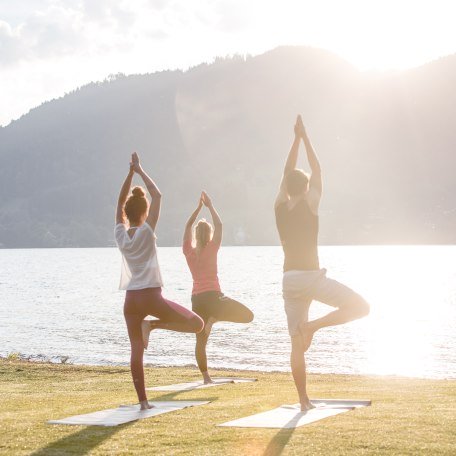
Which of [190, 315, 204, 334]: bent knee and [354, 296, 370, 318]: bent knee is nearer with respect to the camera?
[354, 296, 370, 318]: bent knee

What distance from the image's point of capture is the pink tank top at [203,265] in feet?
44.9

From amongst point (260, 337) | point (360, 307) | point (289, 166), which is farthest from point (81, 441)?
point (260, 337)

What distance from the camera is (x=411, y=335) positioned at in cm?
5547

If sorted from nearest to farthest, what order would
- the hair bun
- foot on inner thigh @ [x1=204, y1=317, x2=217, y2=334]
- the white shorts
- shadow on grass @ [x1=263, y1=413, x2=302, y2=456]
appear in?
shadow on grass @ [x1=263, y1=413, x2=302, y2=456] < the white shorts < the hair bun < foot on inner thigh @ [x1=204, y1=317, x2=217, y2=334]

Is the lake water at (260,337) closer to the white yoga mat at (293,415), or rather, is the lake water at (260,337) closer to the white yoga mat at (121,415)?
the white yoga mat at (121,415)

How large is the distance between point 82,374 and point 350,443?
17.5 metres

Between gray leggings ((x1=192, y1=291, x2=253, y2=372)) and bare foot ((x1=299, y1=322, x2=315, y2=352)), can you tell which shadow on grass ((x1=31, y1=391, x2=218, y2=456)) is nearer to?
bare foot ((x1=299, y1=322, x2=315, y2=352))

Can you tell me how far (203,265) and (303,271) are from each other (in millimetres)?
4766

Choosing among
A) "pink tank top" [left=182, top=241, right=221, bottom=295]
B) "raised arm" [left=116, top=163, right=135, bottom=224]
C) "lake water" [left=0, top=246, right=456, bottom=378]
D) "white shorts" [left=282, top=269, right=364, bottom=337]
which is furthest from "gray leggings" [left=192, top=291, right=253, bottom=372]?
"lake water" [left=0, top=246, right=456, bottom=378]

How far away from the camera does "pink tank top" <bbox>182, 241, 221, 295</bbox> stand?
13.7m

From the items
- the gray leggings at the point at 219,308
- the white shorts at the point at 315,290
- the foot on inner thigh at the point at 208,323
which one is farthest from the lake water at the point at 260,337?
the white shorts at the point at 315,290

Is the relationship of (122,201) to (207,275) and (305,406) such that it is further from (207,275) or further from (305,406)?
(207,275)

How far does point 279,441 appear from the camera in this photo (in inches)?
316

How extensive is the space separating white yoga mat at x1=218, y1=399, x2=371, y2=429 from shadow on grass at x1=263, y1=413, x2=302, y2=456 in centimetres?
10
